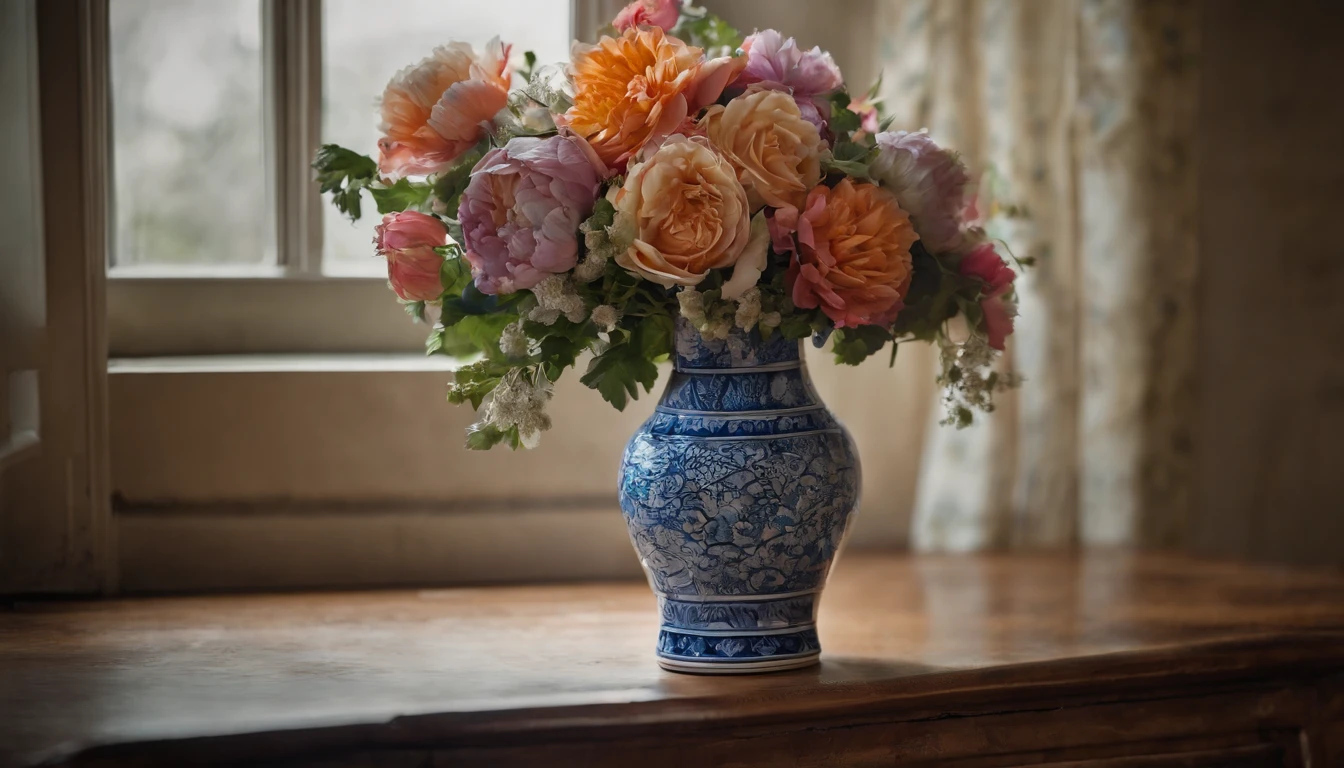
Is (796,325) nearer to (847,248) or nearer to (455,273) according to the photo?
(847,248)

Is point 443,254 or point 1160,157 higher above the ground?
point 1160,157

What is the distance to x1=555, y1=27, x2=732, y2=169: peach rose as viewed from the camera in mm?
974

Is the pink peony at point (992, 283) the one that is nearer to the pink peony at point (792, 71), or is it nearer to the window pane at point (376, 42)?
the pink peony at point (792, 71)

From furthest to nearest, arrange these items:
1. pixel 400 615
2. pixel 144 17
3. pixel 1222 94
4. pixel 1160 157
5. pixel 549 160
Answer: pixel 1222 94 → pixel 1160 157 → pixel 144 17 → pixel 400 615 → pixel 549 160

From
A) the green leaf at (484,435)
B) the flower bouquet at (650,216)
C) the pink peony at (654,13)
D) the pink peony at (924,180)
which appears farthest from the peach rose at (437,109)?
the pink peony at (924,180)

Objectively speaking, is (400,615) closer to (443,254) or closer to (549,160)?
(443,254)

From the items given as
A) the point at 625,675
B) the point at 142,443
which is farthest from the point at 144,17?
the point at 625,675

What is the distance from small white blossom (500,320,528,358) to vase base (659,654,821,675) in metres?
0.31

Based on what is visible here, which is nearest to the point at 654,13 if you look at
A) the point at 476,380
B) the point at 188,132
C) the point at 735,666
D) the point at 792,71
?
the point at 792,71

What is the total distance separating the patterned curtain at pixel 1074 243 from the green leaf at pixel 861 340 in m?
0.64

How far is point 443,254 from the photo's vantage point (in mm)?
1048

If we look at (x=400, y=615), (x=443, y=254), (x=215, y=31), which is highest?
(x=215, y=31)

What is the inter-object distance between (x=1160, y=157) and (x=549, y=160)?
105 cm

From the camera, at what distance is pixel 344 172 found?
1091mm
